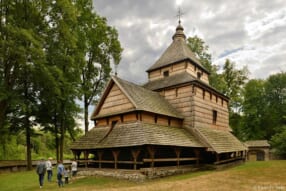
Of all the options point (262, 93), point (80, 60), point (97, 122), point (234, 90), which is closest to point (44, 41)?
point (80, 60)

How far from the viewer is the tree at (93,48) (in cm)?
2767

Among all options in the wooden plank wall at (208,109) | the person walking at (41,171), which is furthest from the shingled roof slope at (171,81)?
the person walking at (41,171)

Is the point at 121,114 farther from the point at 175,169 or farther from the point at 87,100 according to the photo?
the point at 87,100

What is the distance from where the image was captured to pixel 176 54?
2567cm

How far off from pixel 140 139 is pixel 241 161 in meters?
14.4

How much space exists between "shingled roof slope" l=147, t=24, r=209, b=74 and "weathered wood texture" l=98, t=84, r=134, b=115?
311 inches

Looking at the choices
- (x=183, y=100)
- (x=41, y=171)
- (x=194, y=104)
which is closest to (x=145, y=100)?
(x=183, y=100)

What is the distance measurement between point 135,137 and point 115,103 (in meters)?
4.25

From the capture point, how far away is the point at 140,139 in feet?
49.0

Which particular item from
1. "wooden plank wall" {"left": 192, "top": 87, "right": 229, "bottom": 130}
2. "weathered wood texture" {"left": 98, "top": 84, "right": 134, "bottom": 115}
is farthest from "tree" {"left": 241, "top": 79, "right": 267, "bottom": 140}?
"weathered wood texture" {"left": 98, "top": 84, "right": 134, "bottom": 115}

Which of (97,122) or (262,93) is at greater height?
(262,93)

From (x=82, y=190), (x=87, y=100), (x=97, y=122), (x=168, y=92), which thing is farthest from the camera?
(x=87, y=100)

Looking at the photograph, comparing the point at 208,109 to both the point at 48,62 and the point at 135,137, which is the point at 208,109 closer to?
the point at 135,137

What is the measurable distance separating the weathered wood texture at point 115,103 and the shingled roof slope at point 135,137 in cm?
122
